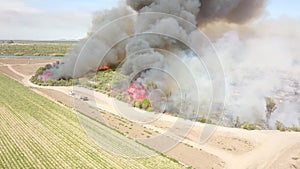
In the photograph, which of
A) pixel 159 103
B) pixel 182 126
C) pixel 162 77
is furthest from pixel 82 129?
pixel 162 77

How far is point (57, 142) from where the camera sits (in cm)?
2661

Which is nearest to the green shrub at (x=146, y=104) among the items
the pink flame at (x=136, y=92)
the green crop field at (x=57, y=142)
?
the pink flame at (x=136, y=92)

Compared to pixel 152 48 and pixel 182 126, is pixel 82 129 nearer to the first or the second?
pixel 182 126

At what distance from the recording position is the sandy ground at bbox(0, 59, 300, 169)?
993 inches

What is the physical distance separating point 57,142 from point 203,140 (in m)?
11.9

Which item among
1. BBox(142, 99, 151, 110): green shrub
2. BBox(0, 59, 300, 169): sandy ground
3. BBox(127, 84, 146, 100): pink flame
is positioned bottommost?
BBox(0, 59, 300, 169): sandy ground

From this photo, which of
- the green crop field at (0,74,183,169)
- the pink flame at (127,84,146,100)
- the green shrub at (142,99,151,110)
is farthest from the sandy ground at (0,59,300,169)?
the pink flame at (127,84,146,100)

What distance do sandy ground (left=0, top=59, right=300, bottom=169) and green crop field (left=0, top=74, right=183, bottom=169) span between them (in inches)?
72.8

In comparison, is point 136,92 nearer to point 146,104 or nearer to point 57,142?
point 146,104

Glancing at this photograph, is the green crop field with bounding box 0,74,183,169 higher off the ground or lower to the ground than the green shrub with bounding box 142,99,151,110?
lower

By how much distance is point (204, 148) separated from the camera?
2783cm

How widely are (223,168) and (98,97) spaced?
27.5m

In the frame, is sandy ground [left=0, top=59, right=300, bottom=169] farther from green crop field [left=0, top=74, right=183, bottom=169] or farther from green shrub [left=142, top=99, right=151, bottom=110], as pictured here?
green crop field [left=0, top=74, right=183, bottom=169]

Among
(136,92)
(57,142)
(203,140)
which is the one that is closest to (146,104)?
(136,92)
